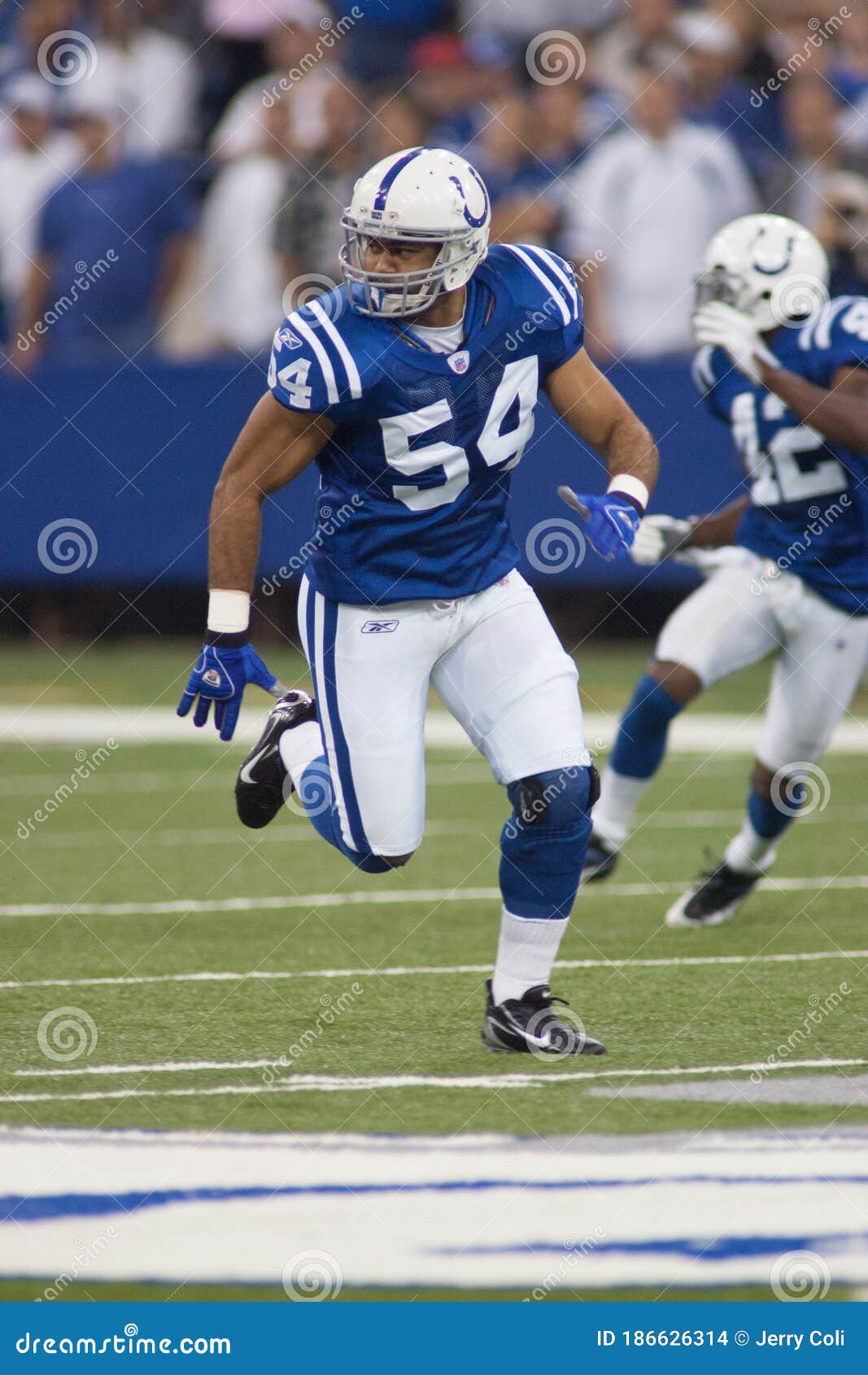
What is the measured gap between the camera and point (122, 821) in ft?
25.2

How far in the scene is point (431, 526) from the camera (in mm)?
4469

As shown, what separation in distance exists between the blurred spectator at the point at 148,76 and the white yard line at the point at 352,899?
23.8 feet

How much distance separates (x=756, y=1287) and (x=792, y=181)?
850 cm

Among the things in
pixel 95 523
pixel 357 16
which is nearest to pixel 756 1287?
pixel 95 523

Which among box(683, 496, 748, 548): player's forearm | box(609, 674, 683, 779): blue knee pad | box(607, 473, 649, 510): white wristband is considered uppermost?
box(683, 496, 748, 548): player's forearm

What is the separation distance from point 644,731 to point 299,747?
141 centimetres

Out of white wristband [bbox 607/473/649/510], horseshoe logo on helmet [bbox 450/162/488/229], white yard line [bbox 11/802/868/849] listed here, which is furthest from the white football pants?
white yard line [bbox 11/802/868/849]

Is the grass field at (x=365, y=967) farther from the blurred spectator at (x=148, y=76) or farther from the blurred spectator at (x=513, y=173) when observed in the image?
the blurred spectator at (x=148, y=76)

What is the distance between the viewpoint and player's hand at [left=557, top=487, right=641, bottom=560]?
14.3 ft

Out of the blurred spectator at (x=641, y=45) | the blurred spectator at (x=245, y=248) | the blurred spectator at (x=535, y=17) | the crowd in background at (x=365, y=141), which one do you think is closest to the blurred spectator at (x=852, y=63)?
the crowd in background at (x=365, y=141)

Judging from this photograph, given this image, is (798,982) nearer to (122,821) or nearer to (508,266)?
(508,266)

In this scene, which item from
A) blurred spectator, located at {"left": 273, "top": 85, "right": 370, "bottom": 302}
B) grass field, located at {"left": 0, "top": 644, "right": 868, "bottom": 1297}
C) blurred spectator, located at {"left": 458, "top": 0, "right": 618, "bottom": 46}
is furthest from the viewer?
blurred spectator, located at {"left": 458, "top": 0, "right": 618, "bottom": 46}

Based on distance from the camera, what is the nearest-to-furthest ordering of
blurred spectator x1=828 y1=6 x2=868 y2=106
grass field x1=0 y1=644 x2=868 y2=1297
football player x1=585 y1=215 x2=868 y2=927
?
grass field x1=0 y1=644 x2=868 y2=1297
football player x1=585 y1=215 x2=868 y2=927
blurred spectator x1=828 y1=6 x2=868 y2=106

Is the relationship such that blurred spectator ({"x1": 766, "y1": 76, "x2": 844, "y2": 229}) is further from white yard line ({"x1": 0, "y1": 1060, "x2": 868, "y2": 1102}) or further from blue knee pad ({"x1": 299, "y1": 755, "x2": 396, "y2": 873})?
white yard line ({"x1": 0, "y1": 1060, "x2": 868, "y2": 1102})
